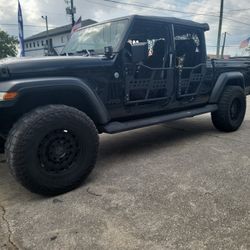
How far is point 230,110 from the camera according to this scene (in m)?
5.50

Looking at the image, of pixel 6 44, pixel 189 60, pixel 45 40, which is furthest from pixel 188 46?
pixel 45 40

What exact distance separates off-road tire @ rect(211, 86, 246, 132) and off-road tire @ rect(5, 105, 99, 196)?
2801 mm

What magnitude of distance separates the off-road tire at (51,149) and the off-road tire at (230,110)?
2.80 m

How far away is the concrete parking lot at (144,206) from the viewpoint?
7.76 ft

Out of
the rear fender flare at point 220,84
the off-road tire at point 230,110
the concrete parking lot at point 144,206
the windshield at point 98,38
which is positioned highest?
the windshield at point 98,38

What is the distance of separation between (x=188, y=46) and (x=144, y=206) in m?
2.90

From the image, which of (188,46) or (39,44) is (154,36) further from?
(39,44)

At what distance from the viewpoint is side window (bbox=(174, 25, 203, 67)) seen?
4.65m

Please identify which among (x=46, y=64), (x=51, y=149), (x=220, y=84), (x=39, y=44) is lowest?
(x=51, y=149)

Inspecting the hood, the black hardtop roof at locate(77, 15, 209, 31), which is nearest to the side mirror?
the hood

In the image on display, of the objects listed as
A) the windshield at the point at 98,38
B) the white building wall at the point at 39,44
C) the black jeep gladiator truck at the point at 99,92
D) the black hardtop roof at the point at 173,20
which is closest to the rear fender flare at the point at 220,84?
the black jeep gladiator truck at the point at 99,92

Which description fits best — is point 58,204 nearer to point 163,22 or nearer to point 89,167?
point 89,167

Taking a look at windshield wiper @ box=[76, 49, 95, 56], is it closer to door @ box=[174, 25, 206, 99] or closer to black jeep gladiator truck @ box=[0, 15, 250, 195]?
black jeep gladiator truck @ box=[0, 15, 250, 195]

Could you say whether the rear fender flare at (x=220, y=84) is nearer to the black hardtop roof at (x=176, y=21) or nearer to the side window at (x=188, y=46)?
the side window at (x=188, y=46)
